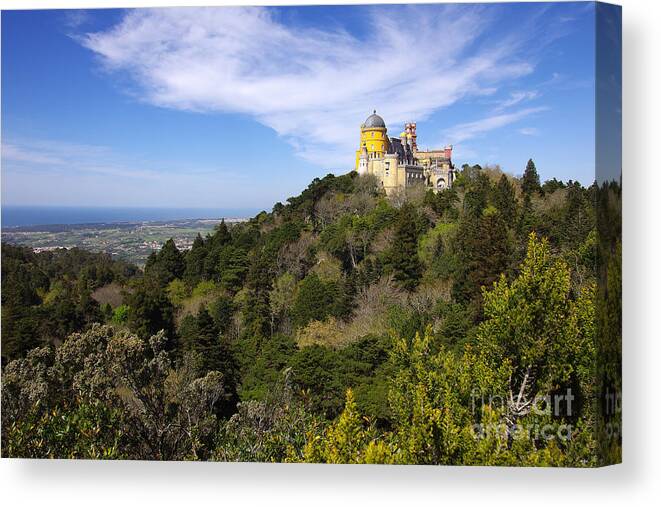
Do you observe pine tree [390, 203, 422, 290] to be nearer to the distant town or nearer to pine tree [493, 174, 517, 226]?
pine tree [493, 174, 517, 226]

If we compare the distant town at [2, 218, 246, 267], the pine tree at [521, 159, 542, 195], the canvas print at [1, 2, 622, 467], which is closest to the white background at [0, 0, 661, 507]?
the canvas print at [1, 2, 622, 467]

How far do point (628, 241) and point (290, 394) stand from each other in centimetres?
410

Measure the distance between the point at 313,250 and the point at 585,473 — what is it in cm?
452

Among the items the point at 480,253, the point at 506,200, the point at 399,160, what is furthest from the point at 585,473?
the point at 399,160

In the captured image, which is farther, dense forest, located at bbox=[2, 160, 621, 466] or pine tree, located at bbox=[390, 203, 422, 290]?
pine tree, located at bbox=[390, 203, 422, 290]

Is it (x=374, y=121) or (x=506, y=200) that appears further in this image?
(x=506, y=200)

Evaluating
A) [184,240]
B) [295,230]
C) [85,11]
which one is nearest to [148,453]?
[184,240]

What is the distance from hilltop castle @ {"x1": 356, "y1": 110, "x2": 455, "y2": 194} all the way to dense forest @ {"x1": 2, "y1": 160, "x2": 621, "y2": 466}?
0.67ft

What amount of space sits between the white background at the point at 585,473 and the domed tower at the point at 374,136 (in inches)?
107

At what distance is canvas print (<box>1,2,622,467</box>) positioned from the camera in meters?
7.64

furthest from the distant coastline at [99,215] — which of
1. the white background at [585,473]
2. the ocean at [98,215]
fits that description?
the white background at [585,473]

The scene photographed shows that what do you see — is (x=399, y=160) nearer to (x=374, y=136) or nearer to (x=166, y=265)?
(x=374, y=136)

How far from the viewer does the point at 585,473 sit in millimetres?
7379

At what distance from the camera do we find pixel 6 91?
868 centimetres
